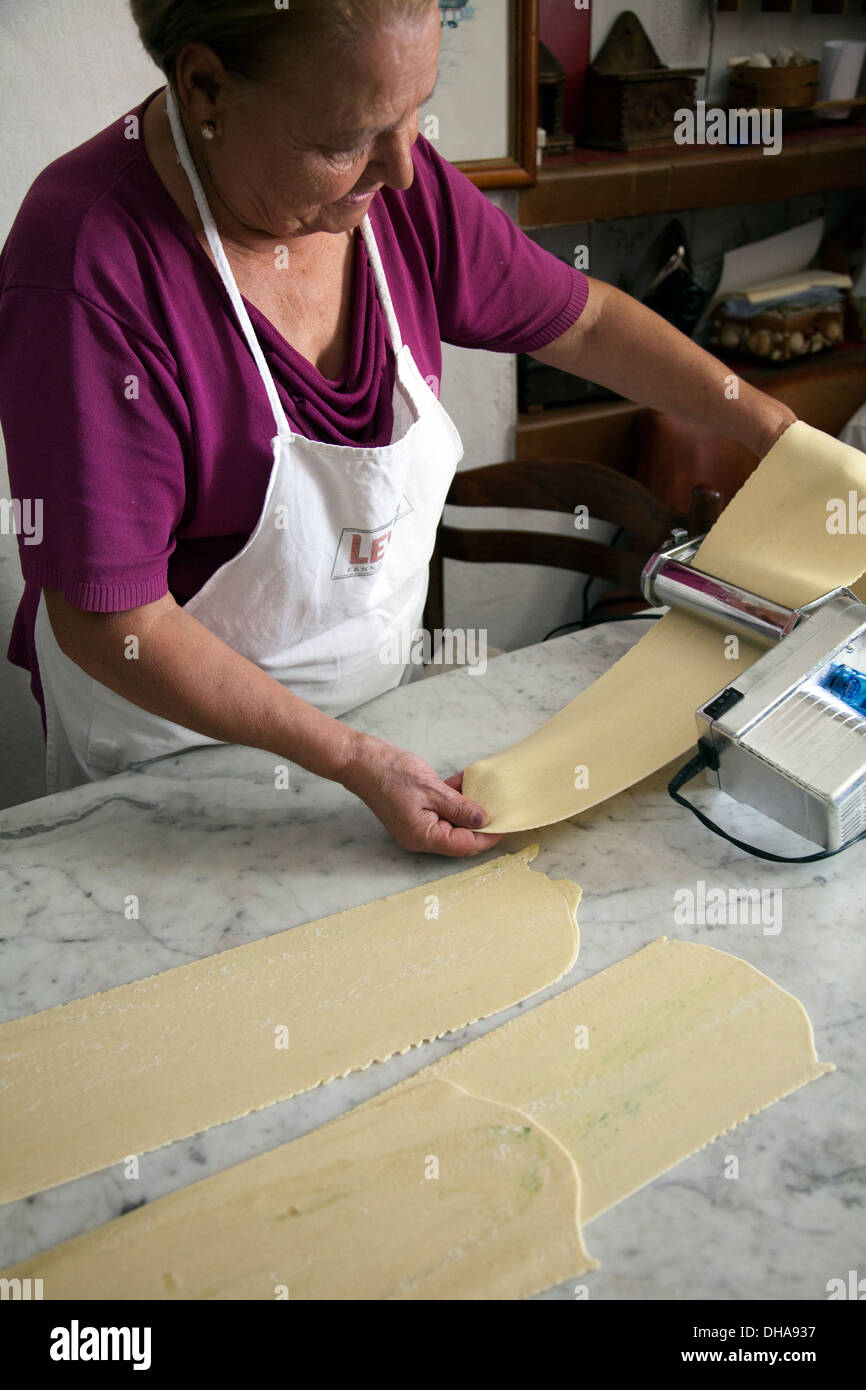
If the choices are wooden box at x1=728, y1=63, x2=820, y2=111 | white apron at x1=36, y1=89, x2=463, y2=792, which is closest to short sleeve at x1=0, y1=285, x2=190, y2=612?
white apron at x1=36, y1=89, x2=463, y2=792

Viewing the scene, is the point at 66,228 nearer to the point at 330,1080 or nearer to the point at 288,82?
the point at 288,82

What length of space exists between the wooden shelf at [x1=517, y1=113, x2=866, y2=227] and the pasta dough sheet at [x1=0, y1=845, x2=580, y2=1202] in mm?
1643

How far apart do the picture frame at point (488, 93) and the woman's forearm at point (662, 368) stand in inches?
32.1

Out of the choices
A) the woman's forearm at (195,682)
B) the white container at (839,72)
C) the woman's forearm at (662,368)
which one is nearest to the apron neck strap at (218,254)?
the woman's forearm at (195,682)

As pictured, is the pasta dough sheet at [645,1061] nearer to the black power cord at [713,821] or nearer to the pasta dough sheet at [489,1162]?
the pasta dough sheet at [489,1162]

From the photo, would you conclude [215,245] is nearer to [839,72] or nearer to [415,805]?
[415,805]

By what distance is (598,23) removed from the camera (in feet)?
7.55

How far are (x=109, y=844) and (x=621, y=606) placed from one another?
1.75 metres

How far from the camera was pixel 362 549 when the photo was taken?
1.23 m

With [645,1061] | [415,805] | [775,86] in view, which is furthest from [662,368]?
[775,86]

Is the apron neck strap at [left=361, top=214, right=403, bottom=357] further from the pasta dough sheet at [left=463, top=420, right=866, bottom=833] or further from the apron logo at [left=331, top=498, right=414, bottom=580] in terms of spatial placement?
the pasta dough sheet at [left=463, top=420, right=866, bottom=833]

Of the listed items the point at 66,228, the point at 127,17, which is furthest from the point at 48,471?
the point at 127,17

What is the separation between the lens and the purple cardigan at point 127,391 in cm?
93

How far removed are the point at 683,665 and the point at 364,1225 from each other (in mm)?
664
